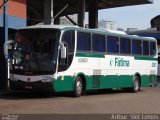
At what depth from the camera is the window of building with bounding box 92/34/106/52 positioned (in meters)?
24.0

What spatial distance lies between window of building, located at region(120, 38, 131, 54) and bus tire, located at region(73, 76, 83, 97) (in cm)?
441

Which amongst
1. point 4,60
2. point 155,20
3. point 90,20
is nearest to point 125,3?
point 90,20

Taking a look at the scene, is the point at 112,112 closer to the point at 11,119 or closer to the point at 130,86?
the point at 11,119

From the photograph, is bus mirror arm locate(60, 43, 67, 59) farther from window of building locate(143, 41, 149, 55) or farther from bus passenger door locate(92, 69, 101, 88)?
window of building locate(143, 41, 149, 55)

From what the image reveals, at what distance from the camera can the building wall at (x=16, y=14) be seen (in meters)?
25.2

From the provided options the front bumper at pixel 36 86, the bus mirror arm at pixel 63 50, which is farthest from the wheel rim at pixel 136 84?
the front bumper at pixel 36 86

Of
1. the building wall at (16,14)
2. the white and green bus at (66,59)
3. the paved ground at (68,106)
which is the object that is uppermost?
the building wall at (16,14)

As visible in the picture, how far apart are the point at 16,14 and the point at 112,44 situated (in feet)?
15.4

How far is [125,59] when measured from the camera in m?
27.1

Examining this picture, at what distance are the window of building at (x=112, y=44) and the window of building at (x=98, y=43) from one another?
0.55m

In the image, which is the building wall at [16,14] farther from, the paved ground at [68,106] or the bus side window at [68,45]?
the paved ground at [68,106]

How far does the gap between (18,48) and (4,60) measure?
327 centimetres

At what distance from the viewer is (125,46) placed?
2712 cm

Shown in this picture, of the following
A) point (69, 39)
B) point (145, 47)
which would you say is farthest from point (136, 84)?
point (69, 39)
